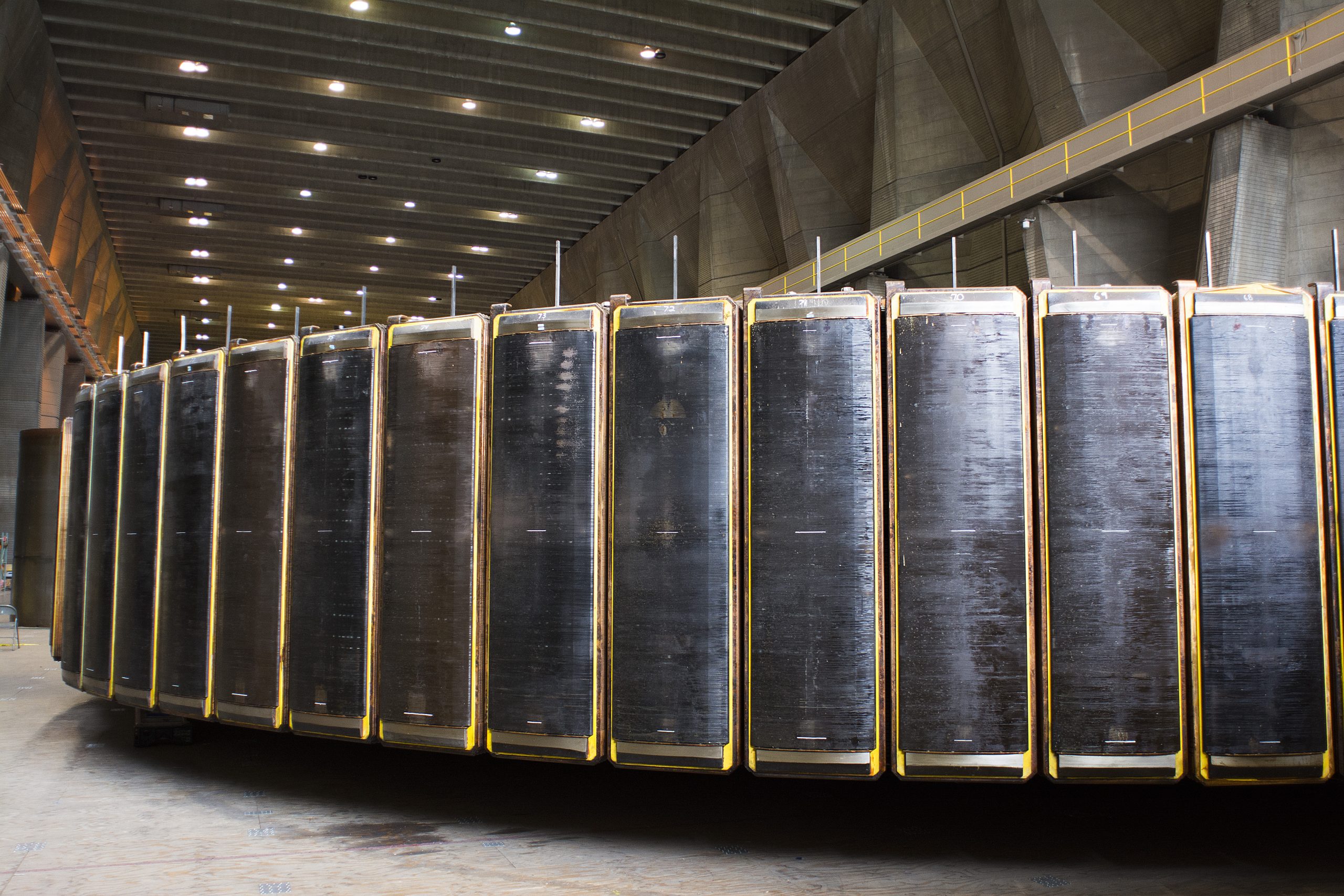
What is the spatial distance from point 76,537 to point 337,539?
4.77m

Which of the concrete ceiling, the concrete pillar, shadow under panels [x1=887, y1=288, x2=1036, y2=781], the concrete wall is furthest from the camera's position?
the concrete pillar

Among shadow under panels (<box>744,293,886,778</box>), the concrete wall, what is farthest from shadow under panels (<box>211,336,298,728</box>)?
the concrete wall

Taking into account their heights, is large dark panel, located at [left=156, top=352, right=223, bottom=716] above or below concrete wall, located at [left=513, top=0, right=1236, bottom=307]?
below

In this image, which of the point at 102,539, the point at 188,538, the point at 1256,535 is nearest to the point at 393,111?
the point at 102,539

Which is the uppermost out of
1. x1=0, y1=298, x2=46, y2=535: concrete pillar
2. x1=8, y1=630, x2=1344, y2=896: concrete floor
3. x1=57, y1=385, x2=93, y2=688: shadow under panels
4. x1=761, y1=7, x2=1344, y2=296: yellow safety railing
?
x1=761, y1=7, x2=1344, y2=296: yellow safety railing

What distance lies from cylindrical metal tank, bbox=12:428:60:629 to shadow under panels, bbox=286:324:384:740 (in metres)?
15.1

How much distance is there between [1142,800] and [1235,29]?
14083 mm

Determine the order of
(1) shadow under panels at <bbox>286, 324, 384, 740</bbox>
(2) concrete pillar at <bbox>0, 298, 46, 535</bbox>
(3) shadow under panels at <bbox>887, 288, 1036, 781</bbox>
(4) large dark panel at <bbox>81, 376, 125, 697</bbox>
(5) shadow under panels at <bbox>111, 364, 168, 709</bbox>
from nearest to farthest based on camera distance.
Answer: (3) shadow under panels at <bbox>887, 288, 1036, 781</bbox> → (1) shadow under panels at <bbox>286, 324, 384, 740</bbox> → (5) shadow under panels at <bbox>111, 364, 168, 709</bbox> → (4) large dark panel at <bbox>81, 376, 125, 697</bbox> → (2) concrete pillar at <bbox>0, 298, 46, 535</bbox>

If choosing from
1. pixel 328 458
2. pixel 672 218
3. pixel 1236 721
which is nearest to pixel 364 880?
pixel 328 458

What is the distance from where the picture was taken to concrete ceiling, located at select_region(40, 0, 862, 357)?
74.3 ft

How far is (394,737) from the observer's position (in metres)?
6.26

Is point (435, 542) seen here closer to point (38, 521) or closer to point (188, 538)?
point (188, 538)

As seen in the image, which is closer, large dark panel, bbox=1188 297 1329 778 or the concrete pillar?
large dark panel, bbox=1188 297 1329 778

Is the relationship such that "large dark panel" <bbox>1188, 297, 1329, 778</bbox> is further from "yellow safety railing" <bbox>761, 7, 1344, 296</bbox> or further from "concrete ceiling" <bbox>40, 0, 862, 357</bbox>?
"concrete ceiling" <bbox>40, 0, 862, 357</bbox>
